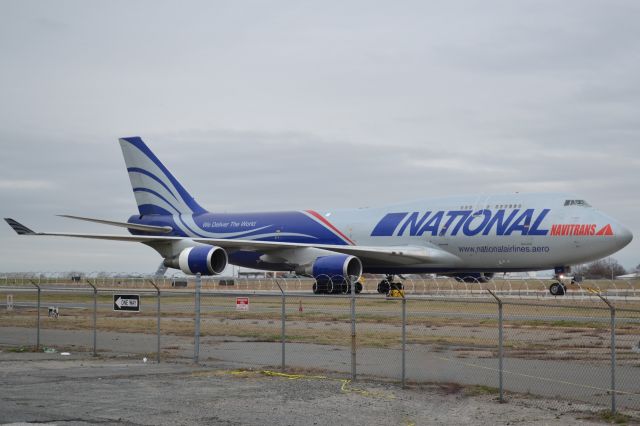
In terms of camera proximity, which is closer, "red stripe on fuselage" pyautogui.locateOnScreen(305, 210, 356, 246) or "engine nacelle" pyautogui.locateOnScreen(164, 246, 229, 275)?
"engine nacelle" pyautogui.locateOnScreen(164, 246, 229, 275)

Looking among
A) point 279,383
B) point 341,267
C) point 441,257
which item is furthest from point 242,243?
point 279,383

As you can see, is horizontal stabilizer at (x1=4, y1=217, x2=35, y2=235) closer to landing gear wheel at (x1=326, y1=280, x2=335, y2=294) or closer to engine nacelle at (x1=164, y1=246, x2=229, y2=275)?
engine nacelle at (x1=164, y1=246, x2=229, y2=275)

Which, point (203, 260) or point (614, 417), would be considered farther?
point (203, 260)

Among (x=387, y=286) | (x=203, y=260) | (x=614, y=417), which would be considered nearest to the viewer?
(x=614, y=417)

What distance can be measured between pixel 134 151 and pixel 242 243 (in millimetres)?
13169

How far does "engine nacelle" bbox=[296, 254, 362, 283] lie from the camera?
3712 cm

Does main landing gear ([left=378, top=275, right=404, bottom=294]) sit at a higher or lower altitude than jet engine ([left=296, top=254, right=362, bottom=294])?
lower

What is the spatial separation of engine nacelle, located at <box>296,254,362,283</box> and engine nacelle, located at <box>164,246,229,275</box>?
5021 millimetres

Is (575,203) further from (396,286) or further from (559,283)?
(396,286)

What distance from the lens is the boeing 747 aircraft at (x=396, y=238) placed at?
35.8 metres

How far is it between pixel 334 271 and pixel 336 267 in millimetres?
193

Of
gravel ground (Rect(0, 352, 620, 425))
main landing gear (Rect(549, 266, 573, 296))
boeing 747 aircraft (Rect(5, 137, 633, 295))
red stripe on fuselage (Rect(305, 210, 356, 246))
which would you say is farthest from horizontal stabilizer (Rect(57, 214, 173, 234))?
gravel ground (Rect(0, 352, 620, 425))

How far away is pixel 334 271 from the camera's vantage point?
37.1 meters

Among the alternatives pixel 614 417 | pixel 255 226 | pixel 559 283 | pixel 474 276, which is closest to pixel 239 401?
pixel 614 417
